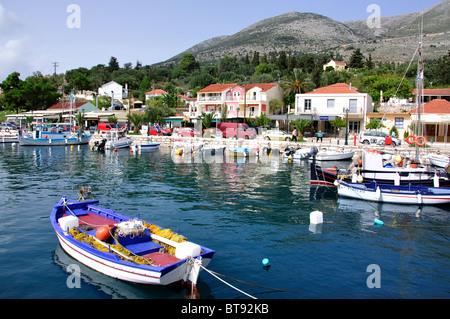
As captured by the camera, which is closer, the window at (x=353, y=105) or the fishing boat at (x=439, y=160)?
the fishing boat at (x=439, y=160)

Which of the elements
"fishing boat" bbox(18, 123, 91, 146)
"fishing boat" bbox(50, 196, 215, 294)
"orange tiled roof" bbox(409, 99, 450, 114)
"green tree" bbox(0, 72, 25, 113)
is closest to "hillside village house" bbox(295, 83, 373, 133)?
"orange tiled roof" bbox(409, 99, 450, 114)

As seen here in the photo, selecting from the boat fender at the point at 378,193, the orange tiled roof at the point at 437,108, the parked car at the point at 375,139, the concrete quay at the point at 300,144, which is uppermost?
the orange tiled roof at the point at 437,108

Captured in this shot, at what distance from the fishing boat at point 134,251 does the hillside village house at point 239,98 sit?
52.2 meters

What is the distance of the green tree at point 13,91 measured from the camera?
85.4 m

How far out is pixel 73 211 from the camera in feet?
50.8

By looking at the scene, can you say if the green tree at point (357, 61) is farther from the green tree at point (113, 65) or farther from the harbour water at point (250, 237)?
the green tree at point (113, 65)

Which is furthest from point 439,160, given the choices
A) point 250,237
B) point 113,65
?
point 113,65

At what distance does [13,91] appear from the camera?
278 feet

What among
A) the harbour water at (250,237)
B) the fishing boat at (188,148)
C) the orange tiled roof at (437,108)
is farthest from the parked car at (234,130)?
the harbour water at (250,237)

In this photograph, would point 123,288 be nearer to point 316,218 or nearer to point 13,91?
point 316,218

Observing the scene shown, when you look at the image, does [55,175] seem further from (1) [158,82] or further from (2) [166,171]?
(1) [158,82]

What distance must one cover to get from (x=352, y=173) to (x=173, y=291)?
680 inches

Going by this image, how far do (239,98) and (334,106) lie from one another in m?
19.0
